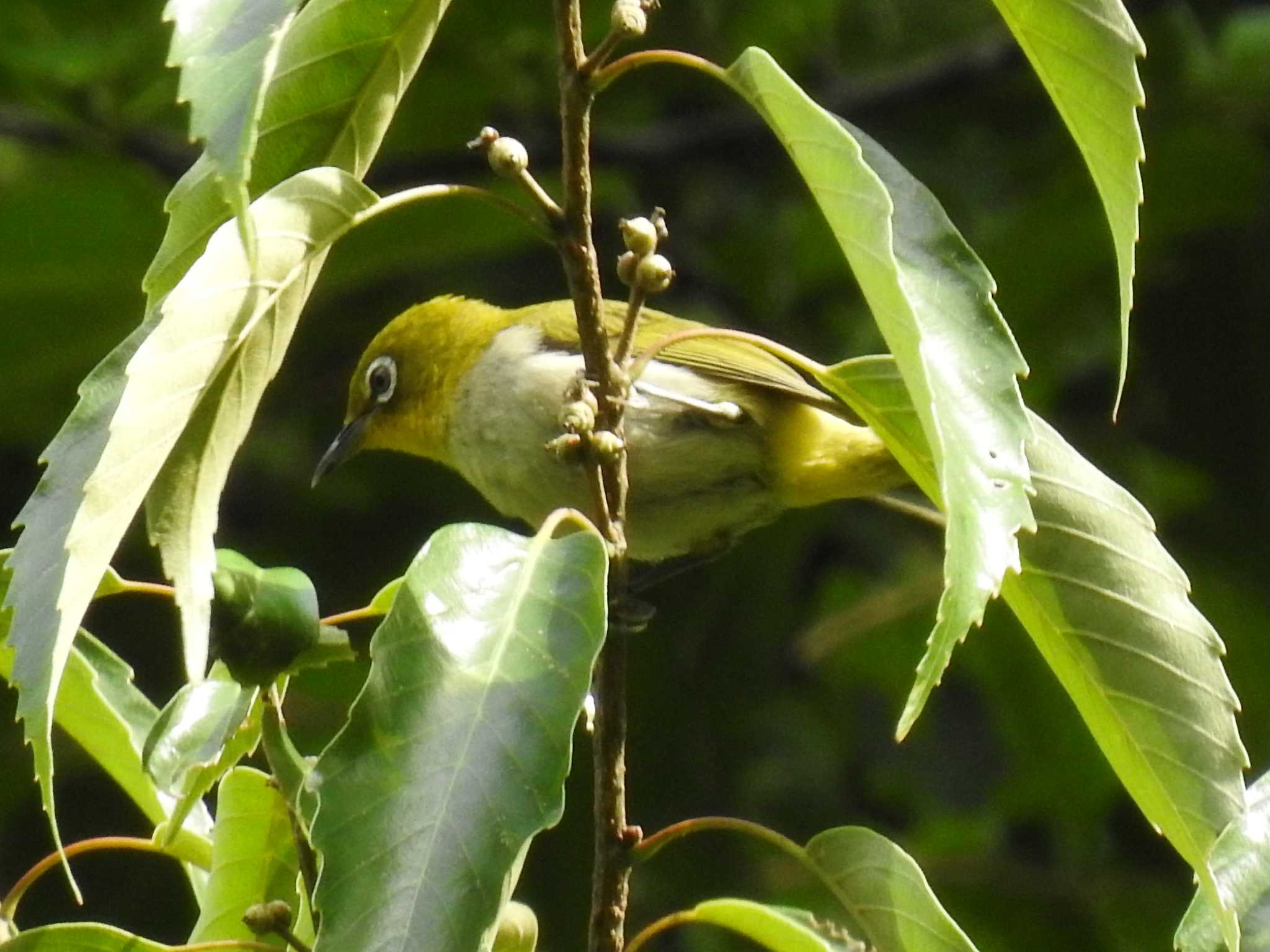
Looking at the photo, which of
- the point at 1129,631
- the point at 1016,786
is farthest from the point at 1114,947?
the point at 1129,631

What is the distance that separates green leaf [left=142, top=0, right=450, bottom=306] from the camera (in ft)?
6.83

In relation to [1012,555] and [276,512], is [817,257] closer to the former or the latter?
[276,512]

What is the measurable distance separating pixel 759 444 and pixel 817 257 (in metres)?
2.86

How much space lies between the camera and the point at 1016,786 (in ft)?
20.9

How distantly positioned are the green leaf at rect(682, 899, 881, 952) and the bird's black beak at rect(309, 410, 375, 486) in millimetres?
2656

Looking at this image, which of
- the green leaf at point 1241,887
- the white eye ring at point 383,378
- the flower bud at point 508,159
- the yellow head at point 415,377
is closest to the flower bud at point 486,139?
the flower bud at point 508,159

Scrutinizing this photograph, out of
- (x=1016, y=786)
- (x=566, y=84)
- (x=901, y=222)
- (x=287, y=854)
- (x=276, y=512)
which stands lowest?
(x=1016, y=786)

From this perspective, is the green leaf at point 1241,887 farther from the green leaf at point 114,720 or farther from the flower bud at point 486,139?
the green leaf at point 114,720

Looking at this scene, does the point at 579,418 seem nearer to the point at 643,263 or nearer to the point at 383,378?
the point at 643,263

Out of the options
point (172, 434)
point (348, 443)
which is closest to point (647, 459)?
point (348, 443)

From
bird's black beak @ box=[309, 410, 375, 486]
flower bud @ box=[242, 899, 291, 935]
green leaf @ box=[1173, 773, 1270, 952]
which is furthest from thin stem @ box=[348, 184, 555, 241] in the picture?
bird's black beak @ box=[309, 410, 375, 486]

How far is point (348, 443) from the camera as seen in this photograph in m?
4.77

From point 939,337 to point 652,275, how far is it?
0.47m

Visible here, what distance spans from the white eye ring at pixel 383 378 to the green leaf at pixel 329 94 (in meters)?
2.43
